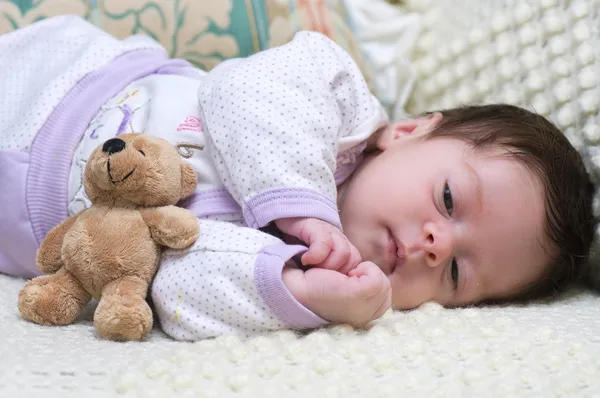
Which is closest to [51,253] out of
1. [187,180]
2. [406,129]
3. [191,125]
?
[187,180]

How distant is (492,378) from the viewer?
76 centimetres

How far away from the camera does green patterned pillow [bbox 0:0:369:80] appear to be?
5.00ft

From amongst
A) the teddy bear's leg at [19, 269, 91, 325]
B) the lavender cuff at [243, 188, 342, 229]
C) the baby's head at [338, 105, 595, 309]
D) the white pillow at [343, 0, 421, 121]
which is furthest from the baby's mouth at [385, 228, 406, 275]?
the white pillow at [343, 0, 421, 121]

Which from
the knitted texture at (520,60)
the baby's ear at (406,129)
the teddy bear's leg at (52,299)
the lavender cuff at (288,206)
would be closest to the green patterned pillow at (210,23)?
the knitted texture at (520,60)

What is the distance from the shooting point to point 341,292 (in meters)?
0.87

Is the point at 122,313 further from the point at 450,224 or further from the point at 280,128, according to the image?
the point at 450,224

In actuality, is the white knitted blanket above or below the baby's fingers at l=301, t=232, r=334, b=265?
below

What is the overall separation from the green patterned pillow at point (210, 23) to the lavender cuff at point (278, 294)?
2.51ft

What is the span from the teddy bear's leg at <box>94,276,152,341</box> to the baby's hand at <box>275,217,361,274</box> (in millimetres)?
209

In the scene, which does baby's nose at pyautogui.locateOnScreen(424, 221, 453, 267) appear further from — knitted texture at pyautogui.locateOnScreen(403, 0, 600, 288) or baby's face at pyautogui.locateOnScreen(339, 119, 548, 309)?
knitted texture at pyautogui.locateOnScreen(403, 0, 600, 288)

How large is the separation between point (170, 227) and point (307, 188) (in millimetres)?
194

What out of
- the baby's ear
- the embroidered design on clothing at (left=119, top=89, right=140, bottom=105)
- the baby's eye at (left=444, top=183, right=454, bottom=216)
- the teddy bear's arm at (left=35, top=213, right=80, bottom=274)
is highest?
the embroidered design on clothing at (left=119, top=89, right=140, bottom=105)

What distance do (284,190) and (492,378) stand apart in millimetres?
371

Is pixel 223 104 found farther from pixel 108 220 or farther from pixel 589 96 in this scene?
pixel 589 96
